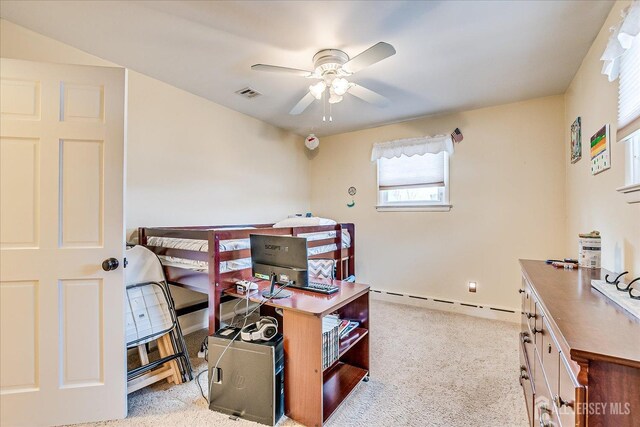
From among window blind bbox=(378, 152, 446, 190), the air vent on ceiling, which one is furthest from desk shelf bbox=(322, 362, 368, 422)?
the air vent on ceiling

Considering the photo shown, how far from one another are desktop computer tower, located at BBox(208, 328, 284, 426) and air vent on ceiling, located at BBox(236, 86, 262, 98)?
7.60 ft

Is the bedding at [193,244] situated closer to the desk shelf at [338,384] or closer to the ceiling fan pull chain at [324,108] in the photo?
the desk shelf at [338,384]

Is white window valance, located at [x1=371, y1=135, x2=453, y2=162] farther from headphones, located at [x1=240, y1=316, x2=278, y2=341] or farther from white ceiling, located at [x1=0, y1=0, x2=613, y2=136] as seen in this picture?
headphones, located at [x1=240, y1=316, x2=278, y2=341]

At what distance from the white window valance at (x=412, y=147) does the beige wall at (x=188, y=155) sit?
1.40 m

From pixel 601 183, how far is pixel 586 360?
1.86 metres

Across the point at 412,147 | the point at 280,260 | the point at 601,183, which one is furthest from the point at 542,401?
the point at 412,147

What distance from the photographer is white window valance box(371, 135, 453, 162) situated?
353cm

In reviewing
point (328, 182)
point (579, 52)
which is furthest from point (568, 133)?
point (328, 182)

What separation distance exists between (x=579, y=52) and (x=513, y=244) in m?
1.91

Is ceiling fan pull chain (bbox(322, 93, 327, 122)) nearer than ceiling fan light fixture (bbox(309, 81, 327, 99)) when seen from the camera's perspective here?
No

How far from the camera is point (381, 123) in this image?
396 centimetres

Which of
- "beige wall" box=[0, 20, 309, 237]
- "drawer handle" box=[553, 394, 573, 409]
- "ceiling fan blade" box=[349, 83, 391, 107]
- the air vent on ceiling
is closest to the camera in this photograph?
"drawer handle" box=[553, 394, 573, 409]

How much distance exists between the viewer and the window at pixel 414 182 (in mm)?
3639

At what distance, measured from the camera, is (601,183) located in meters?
1.96
